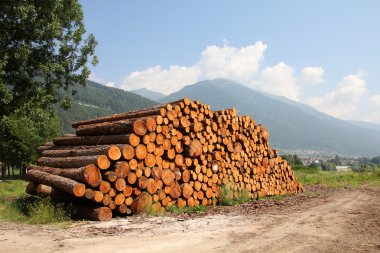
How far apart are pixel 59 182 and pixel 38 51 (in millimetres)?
9307

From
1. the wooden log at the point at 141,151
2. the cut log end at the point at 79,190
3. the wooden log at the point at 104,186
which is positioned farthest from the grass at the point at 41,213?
the wooden log at the point at 141,151

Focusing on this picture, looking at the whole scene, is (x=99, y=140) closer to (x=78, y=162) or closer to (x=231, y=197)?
(x=78, y=162)

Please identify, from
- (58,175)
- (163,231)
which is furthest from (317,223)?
(58,175)

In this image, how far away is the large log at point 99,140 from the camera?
403 inches

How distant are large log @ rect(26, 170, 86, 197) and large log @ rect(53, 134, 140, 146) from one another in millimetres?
1628

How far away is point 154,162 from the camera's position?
10.7 metres

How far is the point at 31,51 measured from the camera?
1612 cm

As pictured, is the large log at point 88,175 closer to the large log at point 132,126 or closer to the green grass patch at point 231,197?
the large log at point 132,126

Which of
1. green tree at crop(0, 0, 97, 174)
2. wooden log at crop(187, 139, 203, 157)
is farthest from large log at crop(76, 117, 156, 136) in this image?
green tree at crop(0, 0, 97, 174)

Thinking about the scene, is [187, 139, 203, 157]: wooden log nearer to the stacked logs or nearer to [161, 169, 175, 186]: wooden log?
the stacked logs

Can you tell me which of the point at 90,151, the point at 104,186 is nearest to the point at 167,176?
the point at 104,186

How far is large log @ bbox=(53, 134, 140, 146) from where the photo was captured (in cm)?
1023

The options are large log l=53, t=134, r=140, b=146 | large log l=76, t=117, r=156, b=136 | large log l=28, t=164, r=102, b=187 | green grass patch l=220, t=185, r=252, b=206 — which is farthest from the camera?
green grass patch l=220, t=185, r=252, b=206

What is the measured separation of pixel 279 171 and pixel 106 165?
962cm
